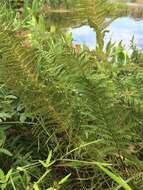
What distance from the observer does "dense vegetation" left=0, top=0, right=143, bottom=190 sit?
36.9 inches

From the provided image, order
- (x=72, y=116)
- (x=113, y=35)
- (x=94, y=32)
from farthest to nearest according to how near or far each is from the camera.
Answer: (x=113, y=35), (x=94, y=32), (x=72, y=116)

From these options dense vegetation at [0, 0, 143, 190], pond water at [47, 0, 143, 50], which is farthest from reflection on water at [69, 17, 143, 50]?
dense vegetation at [0, 0, 143, 190]

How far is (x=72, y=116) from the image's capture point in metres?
1.04

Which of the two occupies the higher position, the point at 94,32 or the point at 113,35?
the point at 94,32

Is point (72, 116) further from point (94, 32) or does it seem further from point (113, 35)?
point (113, 35)

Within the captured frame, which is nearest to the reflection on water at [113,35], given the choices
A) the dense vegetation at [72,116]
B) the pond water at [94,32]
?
the pond water at [94,32]

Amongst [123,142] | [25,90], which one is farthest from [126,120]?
[25,90]

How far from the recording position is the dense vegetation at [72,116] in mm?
936

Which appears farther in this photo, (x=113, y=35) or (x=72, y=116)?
(x=113, y=35)

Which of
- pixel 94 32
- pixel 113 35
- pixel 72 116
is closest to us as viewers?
pixel 72 116

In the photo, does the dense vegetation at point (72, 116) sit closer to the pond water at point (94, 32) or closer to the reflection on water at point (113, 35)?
the pond water at point (94, 32)

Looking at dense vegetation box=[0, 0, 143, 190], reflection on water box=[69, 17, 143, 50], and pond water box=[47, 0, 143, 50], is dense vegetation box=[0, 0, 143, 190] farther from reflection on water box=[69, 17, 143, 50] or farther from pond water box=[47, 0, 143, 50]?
reflection on water box=[69, 17, 143, 50]

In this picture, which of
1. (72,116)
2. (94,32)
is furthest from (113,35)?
(72,116)

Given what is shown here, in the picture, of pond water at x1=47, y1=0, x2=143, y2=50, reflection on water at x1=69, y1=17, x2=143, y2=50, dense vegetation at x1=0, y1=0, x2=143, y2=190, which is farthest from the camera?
reflection on water at x1=69, y1=17, x2=143, y2=50
